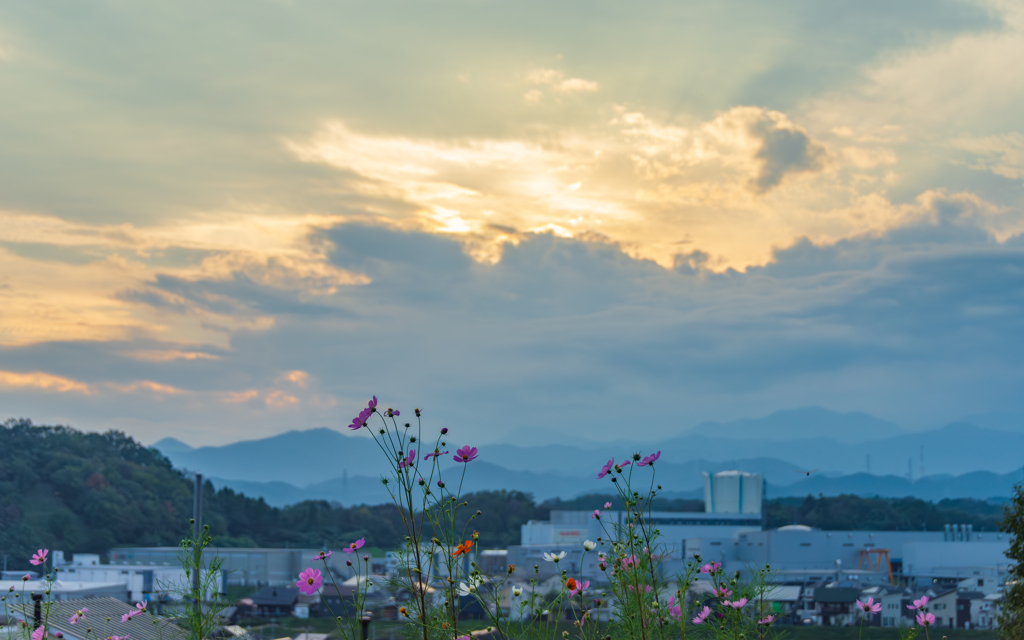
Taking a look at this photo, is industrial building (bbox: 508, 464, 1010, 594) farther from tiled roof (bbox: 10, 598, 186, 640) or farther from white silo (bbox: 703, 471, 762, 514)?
tiled roof (bbox: 10, 598, 186, 640)

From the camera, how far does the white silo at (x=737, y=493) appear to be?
68.9 m

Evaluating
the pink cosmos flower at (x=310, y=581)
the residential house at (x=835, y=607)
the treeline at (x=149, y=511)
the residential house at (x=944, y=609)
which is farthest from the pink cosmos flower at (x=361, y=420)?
the treeline at (x=149, y=511)

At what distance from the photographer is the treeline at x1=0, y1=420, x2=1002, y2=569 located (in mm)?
52438

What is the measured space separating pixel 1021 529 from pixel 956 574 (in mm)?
43561

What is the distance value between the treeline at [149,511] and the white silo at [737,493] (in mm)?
9306

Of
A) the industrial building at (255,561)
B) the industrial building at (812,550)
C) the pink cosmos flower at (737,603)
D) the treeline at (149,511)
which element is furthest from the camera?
the treeline at (149,511)

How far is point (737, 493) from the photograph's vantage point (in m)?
69.2

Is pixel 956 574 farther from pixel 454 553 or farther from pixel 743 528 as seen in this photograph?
pixel 454 553

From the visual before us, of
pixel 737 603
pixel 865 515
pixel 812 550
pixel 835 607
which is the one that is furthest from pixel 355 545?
pixel 865 515

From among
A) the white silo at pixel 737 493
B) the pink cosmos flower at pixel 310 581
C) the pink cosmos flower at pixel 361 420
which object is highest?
the pink cosmos flower at pixel 361 420

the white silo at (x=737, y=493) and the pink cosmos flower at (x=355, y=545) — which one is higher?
the pink cosmos flower at (x=355, y=545)

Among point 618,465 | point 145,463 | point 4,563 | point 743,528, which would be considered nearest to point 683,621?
point 618,465

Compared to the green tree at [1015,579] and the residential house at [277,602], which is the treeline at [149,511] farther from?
the green tree at [1015,579]

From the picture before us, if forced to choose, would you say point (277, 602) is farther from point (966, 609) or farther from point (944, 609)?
point (966, 609)
